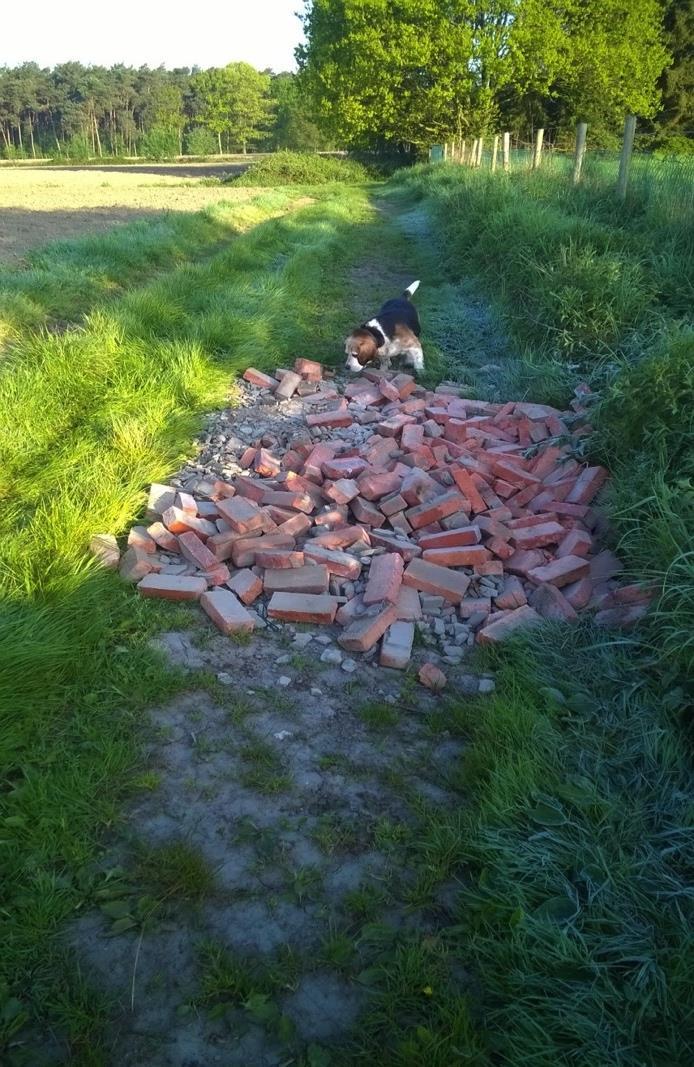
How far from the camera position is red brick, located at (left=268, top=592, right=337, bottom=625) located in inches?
123

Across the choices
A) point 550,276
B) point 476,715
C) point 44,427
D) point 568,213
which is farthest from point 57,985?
point 568,213

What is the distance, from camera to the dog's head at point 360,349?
635 cm

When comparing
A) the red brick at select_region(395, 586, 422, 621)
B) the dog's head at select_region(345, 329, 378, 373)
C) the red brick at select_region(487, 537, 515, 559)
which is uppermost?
the dog's head at select_region(345, 329, 378, 373)

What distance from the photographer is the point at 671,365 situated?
368cm

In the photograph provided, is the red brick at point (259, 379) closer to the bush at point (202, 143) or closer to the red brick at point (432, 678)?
the red brick at point (432, 678)

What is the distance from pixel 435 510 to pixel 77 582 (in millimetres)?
1825

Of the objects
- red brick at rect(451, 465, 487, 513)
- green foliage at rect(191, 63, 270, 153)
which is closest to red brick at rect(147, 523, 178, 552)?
red brick at rect(451, 465, 487, 513)

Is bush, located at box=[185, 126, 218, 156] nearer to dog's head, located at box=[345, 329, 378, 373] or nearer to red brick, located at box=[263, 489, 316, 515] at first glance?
dog's head, located at box=[345, 329, 378, 373]

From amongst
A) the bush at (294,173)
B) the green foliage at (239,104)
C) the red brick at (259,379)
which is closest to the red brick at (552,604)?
the red brick at (259,379)

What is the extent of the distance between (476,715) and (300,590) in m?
1.07

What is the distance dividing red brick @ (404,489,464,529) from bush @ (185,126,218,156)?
283ft

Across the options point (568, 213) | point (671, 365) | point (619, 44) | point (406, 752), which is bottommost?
point (406, 752)

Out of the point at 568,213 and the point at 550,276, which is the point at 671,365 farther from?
the point at 568,213

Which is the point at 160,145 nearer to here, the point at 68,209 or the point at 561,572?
the point at 68,209
